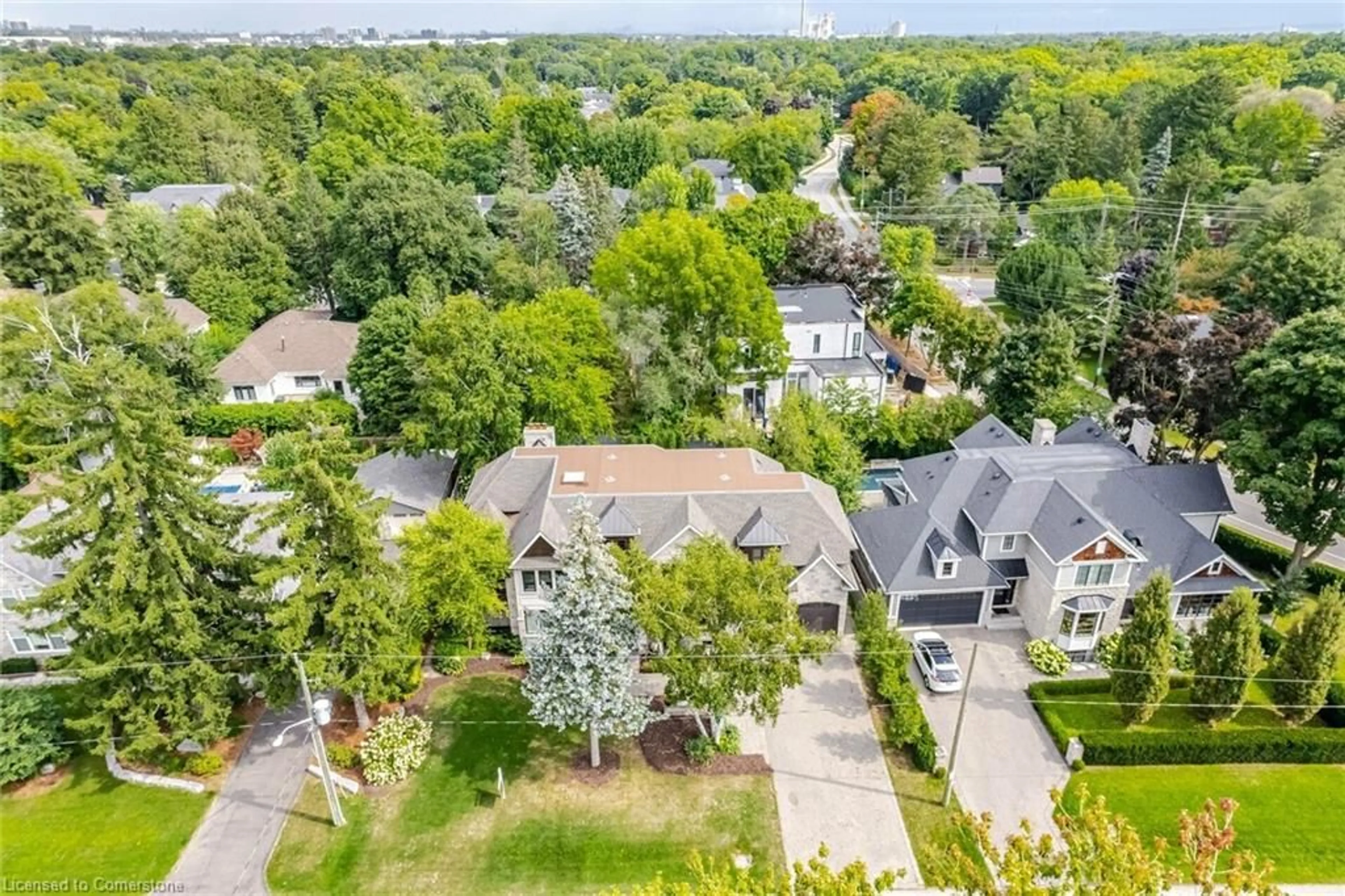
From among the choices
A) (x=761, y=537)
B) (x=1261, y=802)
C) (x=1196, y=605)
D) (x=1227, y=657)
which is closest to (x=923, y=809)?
(x=1261, y=802)

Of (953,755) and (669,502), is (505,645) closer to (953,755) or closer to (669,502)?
(669,502)

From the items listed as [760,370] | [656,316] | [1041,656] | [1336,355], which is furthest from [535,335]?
[1336,355]

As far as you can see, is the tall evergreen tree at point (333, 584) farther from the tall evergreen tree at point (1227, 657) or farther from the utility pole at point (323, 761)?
the tall evergreen tree at point (1227, 657)

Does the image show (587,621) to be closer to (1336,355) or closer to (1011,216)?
(1336,355)

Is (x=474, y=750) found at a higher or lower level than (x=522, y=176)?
lower

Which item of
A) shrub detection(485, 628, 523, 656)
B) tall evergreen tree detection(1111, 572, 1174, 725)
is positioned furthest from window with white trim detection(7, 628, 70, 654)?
tall evergreen tree detection(1111, 572, 1174, 725)

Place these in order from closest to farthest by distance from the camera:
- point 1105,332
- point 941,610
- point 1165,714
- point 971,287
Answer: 1. point 1165,714
2. point 941,610
3. point 1105,332
4. point 971,287

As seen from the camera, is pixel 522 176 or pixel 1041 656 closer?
pixel 1041 656
